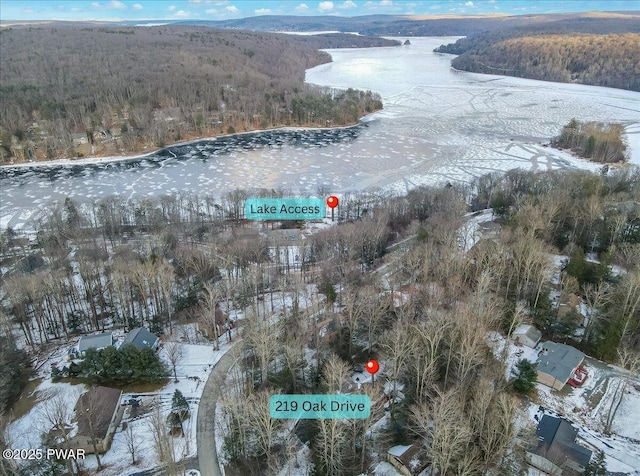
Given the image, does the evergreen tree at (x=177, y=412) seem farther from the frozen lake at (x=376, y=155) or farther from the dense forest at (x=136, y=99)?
the dense forest at (x=136, y=99)

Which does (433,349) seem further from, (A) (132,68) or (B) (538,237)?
(A) (132,68)

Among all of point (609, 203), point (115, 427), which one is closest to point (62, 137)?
point (115, 427)

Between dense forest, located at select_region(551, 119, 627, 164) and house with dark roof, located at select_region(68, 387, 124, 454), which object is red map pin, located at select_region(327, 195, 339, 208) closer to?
house with dark roof, located at select_region(68, 387, 124, 454)

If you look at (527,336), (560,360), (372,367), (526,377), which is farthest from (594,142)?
(372,367)

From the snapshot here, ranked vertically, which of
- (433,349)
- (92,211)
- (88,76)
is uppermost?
(88,76)

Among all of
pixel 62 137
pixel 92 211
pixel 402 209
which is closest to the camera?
pixel 402 209

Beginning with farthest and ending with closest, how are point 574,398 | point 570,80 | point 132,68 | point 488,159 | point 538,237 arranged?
point 570,80 → point 132,68 → point 488,159 → point 538,237 → point 574,398

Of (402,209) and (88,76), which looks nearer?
(402,209)

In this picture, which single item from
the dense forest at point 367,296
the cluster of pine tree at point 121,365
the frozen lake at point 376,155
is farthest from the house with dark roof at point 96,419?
the frozen lake at point 376,155
